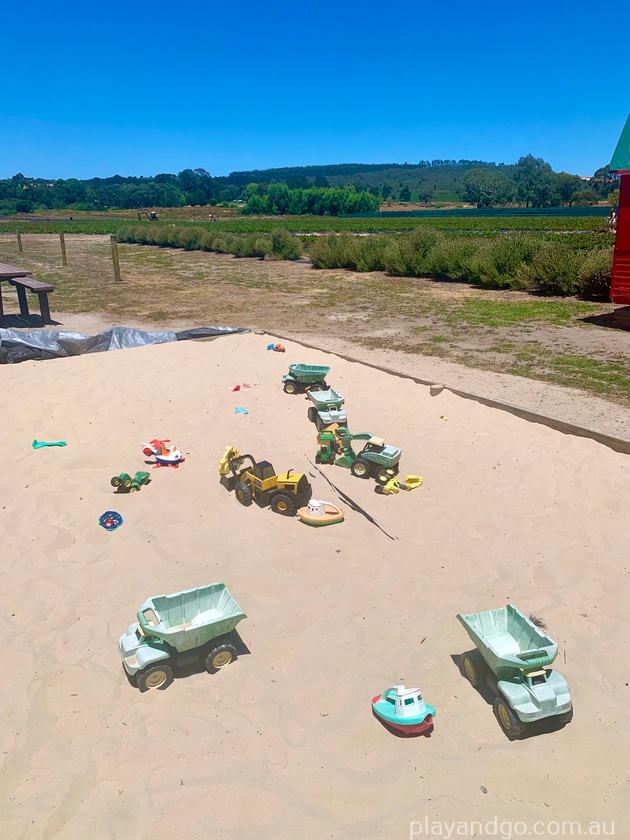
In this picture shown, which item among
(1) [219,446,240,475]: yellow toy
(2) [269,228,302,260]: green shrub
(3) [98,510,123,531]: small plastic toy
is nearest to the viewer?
(3) [98,510,123,531]: small plastic toy

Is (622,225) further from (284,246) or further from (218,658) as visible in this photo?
(284,246)

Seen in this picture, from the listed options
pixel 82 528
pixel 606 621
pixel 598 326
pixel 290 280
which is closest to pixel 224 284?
pixel 290 280

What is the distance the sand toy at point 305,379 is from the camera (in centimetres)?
690

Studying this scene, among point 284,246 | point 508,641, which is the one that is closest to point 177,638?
point 508,641

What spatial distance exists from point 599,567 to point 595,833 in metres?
1.92

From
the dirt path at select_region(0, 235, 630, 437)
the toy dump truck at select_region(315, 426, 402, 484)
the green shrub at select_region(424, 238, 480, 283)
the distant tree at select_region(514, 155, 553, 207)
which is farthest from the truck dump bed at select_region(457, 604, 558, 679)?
the distant tree at select_region(514, 155, 553, 207)

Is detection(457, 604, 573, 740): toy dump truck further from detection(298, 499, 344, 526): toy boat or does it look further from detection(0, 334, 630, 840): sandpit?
detection(298, 499, 344, 526): toy boat

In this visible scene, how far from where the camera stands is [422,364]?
28.9 ft

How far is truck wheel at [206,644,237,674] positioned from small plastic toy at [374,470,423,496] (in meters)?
2.09

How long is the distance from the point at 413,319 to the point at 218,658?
10.1 meters

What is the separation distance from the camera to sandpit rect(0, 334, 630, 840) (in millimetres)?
2496

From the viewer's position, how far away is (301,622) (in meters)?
3.52

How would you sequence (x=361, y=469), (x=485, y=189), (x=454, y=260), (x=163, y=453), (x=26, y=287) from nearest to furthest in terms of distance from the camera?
(x=361, y=469), (x=163, y=453), (x=26, y=287), (x=454, y=260), (x=485, y=189)

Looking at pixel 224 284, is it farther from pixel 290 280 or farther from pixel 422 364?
pixel 422 364
